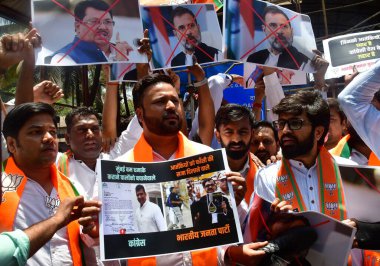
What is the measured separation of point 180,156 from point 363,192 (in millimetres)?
978

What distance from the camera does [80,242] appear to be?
2.47 meters

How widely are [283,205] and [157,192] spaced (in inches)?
23.5

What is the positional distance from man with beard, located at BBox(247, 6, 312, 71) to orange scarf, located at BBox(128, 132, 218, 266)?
1.62 m

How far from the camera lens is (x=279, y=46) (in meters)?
4.06

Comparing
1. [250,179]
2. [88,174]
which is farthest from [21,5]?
[250,179]

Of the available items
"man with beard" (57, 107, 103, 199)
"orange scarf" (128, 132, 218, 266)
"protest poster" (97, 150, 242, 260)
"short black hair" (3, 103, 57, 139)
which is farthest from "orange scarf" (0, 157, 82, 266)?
"man with beard" (57, 107, 103, 199)

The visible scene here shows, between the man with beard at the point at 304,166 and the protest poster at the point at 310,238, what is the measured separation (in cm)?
34

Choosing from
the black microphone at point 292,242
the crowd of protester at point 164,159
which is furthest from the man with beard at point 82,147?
the black microphone at point 292,242

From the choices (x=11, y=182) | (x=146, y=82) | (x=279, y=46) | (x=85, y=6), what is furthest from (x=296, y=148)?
(x=85, y=6)

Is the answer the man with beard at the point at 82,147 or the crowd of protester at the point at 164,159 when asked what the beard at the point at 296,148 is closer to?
the crowd of protester at the point at 164,159

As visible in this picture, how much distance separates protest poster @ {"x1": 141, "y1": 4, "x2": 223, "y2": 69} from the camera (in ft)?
12.7

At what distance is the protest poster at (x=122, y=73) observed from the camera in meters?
3.91

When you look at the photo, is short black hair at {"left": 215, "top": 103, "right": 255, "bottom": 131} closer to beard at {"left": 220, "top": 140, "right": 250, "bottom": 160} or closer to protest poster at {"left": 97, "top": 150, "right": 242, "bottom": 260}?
beard at {"left": 220, "top": 140, "right": 250, "bottom": 160}

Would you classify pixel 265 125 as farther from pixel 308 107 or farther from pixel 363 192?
pixel 363 192
